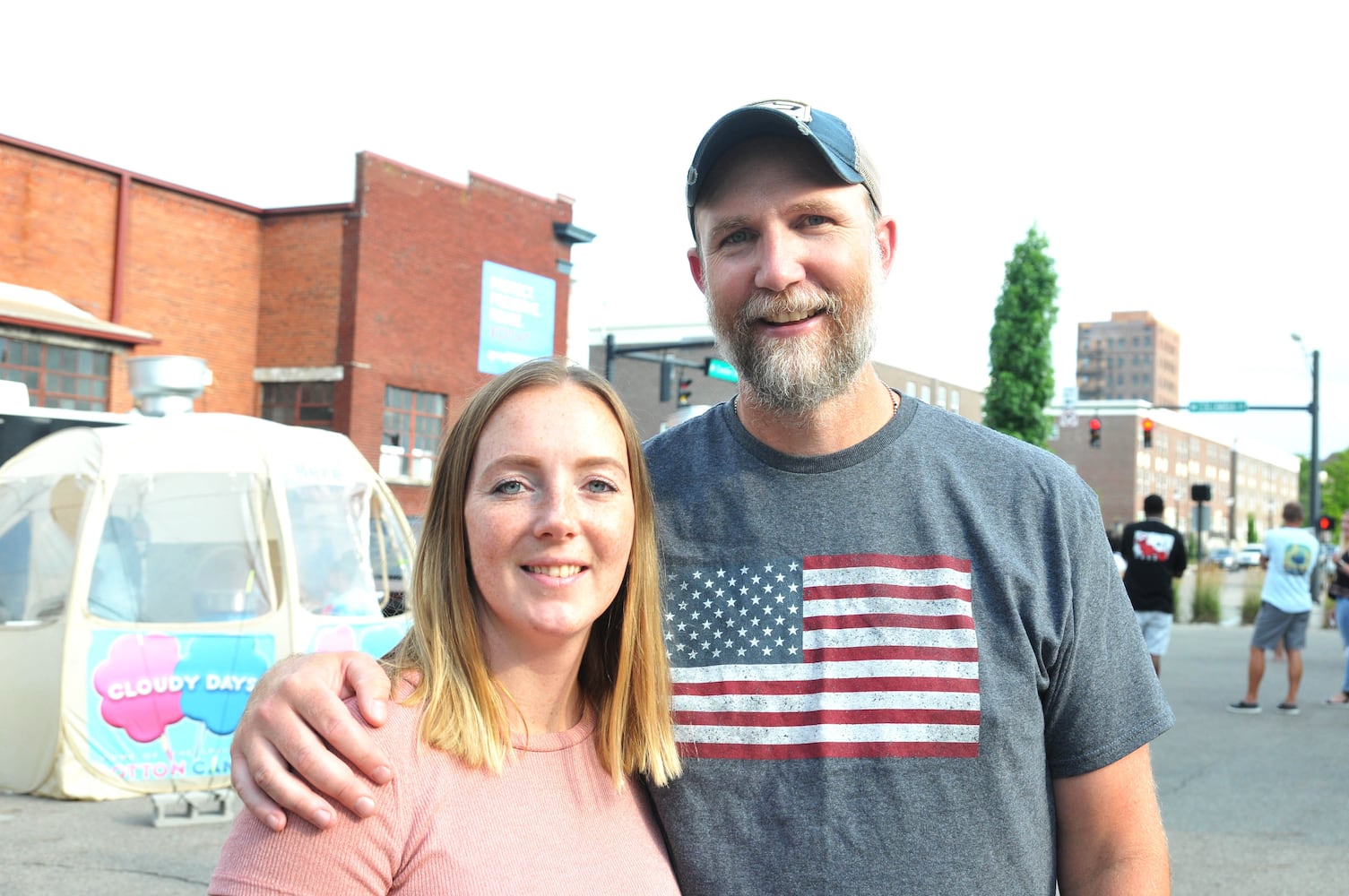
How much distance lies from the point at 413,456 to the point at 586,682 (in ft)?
95.2

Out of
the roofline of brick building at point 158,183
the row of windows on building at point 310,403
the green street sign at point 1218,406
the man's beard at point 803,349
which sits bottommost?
the man's beard at point 803,349

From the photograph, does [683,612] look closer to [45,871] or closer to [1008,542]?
[1008,542]

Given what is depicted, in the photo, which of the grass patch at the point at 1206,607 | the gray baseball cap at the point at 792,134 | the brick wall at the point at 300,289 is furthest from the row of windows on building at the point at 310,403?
the gray baseball cap at the point at 792,134

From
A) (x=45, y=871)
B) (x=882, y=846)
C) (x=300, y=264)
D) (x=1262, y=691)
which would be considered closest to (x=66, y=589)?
(x=45, y=871)

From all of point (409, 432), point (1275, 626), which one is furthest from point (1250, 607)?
point (409, 432)

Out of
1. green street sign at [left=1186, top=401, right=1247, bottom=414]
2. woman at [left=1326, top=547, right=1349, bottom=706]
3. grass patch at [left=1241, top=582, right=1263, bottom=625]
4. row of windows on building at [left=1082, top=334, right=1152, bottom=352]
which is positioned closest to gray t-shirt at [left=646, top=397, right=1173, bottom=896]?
woman at [left=1326, top=547, right=1349, bottom=706]

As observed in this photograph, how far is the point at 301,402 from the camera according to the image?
29.5 meters

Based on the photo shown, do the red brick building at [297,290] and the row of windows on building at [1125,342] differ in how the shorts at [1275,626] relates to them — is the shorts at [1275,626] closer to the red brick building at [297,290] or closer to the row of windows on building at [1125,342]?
the red brick building at [297,290]

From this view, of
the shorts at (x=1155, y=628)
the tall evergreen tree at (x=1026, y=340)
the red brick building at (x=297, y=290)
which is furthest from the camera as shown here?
the tall evergreen tree at (x=1026, y=340)

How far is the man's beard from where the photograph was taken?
7.25ft

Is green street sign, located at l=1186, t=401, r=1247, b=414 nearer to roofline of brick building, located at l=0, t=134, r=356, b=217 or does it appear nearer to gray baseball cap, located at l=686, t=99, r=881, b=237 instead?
roofline of brick building, located at l=0, t=134, r=356, b=217

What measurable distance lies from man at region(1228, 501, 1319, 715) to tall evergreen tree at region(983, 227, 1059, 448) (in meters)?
27.6

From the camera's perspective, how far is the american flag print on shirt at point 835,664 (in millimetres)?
2070

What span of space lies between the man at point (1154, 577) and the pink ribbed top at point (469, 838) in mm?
9992
